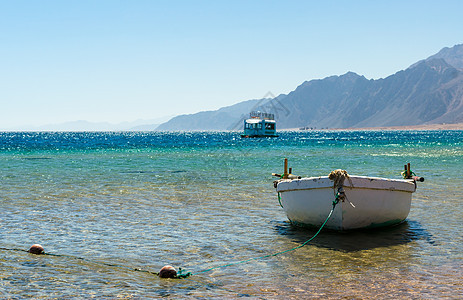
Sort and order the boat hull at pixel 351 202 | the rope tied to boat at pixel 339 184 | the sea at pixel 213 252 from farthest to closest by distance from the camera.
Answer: the boat hull at pixel 351 202 → the rope tied to boat at pixel 339 184 → the sea at pixel 213 252

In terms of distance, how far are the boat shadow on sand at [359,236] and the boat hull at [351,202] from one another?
21 centimetres

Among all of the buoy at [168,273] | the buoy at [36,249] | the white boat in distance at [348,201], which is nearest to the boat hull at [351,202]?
the white boat in distance at [348,201]

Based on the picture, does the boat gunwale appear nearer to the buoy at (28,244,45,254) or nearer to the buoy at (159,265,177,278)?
the buoy at (159,265,177,278)

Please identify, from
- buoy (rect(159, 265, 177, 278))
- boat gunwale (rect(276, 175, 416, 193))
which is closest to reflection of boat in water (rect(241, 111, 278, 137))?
boat gunwale (rect(276, 175, 416, 193))

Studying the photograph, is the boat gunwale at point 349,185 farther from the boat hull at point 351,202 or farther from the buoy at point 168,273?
the buoy at point 168,273

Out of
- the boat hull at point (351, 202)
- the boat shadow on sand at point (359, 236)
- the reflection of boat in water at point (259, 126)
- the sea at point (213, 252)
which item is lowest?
the sea at point (213, 252)

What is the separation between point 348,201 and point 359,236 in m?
1.17

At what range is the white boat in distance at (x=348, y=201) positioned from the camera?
14.0m

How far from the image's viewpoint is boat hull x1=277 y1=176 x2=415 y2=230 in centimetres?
1408

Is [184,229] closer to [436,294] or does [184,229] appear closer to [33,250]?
[33,250]

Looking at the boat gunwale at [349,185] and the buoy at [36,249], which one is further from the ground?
the boat gunwale at [349,185]

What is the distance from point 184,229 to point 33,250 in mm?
4772

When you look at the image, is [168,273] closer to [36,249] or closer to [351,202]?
[36,249]

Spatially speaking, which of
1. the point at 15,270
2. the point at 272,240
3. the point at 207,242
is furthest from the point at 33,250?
the point at 272,240
